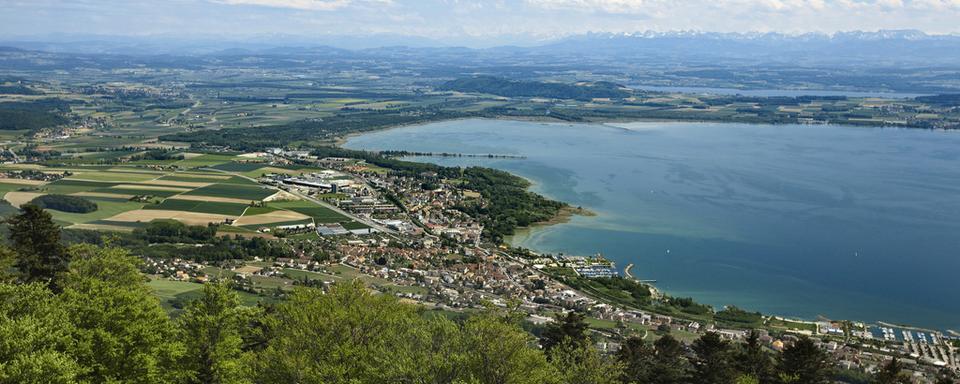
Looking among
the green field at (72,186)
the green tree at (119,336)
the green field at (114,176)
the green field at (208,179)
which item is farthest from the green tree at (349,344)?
the green field at (114,176)

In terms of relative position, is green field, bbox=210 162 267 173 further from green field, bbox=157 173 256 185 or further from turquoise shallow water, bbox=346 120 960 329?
turquoise shallow water, bbox=346 120 960 329

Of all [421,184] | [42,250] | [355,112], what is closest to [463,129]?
[355,112]

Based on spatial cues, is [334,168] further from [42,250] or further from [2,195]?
[42,250]

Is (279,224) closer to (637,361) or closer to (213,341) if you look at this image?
(637,361)

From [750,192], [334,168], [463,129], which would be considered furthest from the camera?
[463,129]

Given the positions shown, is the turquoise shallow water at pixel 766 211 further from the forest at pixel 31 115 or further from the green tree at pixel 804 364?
the forest at pixel 31 115

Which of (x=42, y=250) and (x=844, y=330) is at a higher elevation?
(x=42, y=250)
